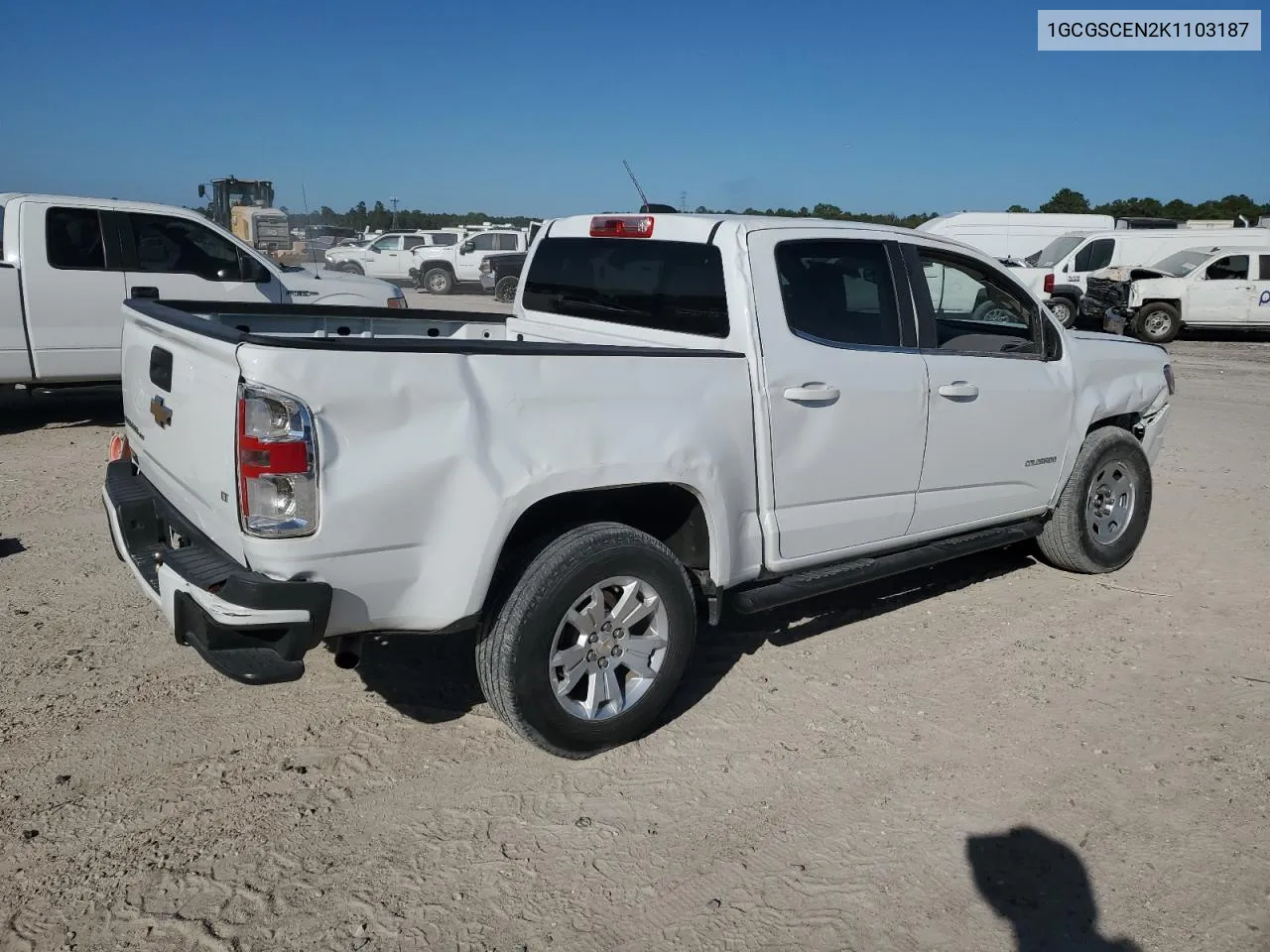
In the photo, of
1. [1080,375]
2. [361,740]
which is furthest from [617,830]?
[1080,375]

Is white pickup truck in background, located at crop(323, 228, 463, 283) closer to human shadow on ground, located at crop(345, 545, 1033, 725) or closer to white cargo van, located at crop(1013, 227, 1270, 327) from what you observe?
white cargo van, located at crop(1013, 227, 1270, 327)

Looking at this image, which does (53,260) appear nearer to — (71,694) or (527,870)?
(71,694)

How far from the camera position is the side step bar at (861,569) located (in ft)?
13.2

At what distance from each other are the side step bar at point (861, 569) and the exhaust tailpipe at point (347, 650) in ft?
4.69

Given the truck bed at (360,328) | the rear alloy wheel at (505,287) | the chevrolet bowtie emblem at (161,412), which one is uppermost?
the rear alloy wheel at (505,287)

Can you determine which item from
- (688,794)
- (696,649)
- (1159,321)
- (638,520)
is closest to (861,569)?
(696,649)

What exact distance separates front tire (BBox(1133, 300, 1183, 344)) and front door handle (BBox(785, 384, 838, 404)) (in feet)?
59.2

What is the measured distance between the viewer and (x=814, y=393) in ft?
13.1

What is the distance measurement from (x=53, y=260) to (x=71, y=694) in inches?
225

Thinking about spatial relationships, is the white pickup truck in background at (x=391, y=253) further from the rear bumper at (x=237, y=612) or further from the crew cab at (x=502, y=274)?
the rear bumper at (x=237, y=612)

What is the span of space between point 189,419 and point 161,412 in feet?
1.10

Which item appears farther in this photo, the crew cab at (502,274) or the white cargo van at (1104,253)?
the crew cab at (502,274)

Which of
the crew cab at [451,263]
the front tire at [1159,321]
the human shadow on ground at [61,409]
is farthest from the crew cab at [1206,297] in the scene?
the human shadow on ground at [61,409]

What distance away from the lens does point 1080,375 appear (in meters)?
5.37
